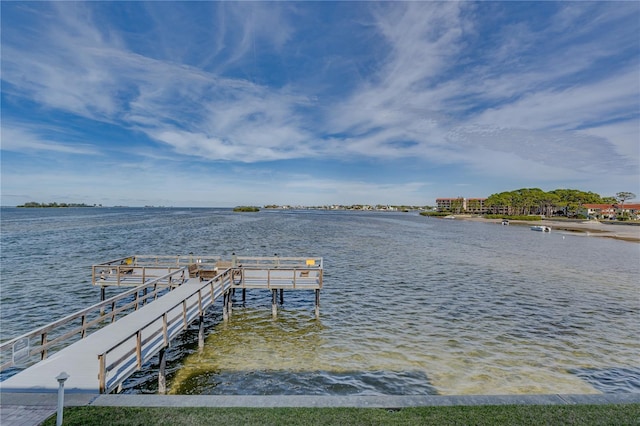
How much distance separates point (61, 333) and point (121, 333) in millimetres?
6174

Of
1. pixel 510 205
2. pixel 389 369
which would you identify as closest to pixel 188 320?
pixel 389 369

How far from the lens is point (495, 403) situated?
683 cm

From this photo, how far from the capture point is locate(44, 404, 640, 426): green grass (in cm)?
613

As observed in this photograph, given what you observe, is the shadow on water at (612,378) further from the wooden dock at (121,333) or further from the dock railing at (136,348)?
the dock railing at (136,348)

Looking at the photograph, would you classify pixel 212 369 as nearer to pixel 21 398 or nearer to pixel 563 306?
pixel 21 398

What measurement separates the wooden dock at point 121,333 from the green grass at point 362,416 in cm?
155

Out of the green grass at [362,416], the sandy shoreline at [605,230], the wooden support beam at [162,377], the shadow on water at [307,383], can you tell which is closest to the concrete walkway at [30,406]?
the green grass at [362,416]

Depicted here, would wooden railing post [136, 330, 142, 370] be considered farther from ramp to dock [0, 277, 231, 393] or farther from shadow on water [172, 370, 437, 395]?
shadow on water [172, 370, 437, 395]

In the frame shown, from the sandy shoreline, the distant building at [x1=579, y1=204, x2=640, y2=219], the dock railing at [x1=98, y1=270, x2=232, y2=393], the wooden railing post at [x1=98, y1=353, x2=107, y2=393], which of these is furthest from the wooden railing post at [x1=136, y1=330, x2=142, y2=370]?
the distant building at [x1=579, y1=204, x2=640, y2=219]

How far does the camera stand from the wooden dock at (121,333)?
315 inches

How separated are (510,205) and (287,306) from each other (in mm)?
187731

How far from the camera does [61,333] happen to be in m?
14.7

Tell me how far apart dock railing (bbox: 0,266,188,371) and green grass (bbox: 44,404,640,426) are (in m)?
2.59

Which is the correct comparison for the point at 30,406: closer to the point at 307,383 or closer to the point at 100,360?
the point at 100,360
